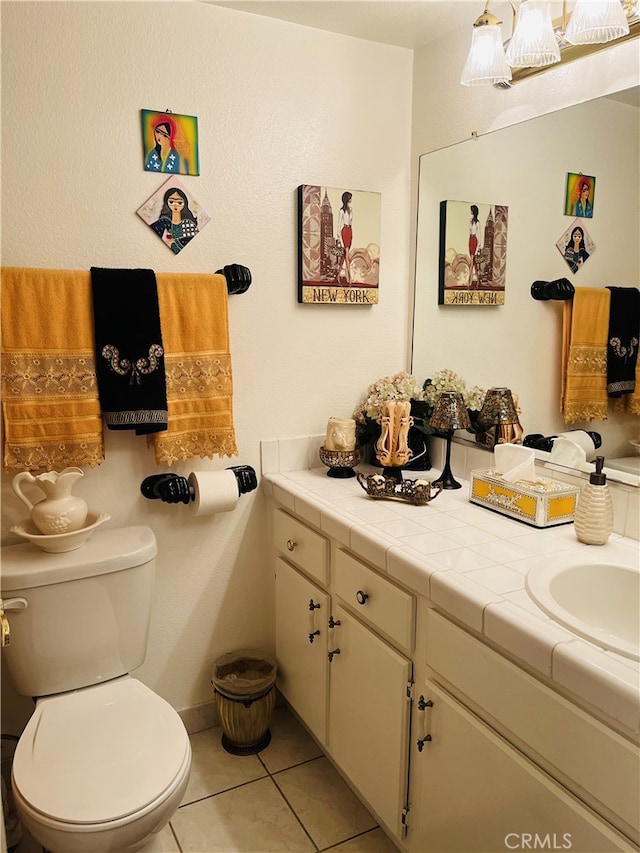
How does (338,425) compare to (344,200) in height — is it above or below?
below

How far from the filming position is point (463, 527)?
1673mm

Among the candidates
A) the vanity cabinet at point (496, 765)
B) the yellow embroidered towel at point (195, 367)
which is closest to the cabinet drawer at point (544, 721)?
the vanity cabinet at point (496, 765)

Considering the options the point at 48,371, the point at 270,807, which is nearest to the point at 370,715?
the point at 270,807

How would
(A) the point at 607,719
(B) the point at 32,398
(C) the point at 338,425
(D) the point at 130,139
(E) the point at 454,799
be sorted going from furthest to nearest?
(C) the point at 338,425 → (D) the point at 130,139 → (B) the point at 32,398 → (E) the point at 454,799 → (A) the point at 607,719

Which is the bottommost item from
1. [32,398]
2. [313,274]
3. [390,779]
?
[390,779]

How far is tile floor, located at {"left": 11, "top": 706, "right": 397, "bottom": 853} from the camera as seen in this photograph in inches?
69.1

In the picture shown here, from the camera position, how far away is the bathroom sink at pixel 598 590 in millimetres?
1334

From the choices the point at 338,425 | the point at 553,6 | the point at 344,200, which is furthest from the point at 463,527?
the point at 553,6

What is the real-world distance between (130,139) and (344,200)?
72cm

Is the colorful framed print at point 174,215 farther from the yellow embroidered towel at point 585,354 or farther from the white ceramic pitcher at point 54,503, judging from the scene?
the yellow embroidered towel at point 585,354

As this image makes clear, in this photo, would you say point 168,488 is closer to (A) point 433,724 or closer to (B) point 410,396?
(B) point 410,396

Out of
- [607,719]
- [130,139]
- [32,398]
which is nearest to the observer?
[607,719]

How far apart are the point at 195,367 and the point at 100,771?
1.09 m

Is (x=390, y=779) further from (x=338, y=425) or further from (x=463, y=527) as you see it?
(x=338, y=425)
